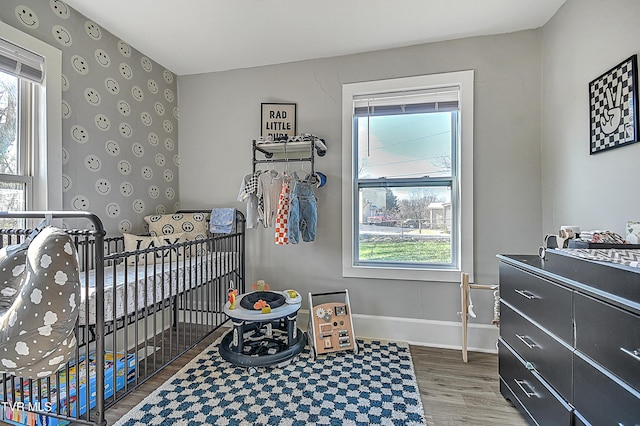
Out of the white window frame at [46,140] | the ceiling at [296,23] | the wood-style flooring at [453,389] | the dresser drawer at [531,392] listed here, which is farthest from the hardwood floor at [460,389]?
the white window frame at [46,140]

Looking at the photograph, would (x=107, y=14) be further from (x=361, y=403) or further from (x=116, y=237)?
(x=361, y=403)

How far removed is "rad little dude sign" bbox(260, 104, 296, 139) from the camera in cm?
266

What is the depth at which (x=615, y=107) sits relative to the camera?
148 cm

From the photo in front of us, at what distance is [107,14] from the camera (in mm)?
2051

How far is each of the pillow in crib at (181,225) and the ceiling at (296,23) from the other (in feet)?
4.59

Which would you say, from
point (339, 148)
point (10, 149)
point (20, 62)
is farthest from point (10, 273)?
point (339, 148)

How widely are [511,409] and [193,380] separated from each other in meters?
1.83

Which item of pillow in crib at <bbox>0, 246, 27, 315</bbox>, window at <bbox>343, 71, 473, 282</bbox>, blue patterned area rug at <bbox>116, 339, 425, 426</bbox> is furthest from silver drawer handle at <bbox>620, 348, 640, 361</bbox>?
pillow in crib at <bbox>0, 246, 27, 315</bbox>

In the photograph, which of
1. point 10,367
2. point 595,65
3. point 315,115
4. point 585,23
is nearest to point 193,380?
point 10,367

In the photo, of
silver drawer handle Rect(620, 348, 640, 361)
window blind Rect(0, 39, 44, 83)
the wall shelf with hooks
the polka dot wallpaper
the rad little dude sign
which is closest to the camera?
silver drawer handle Rect(620, 348, 640, 361)

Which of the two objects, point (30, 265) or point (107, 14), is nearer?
point (30, 265)

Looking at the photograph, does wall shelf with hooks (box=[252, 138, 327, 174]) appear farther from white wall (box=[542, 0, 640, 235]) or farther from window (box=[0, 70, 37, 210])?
white wall (box=[542, 0, 640, 235])

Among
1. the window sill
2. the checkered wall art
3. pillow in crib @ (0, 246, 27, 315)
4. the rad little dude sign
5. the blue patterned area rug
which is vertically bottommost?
the blue patterned area rug

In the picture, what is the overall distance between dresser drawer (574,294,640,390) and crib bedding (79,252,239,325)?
1.83 meters
